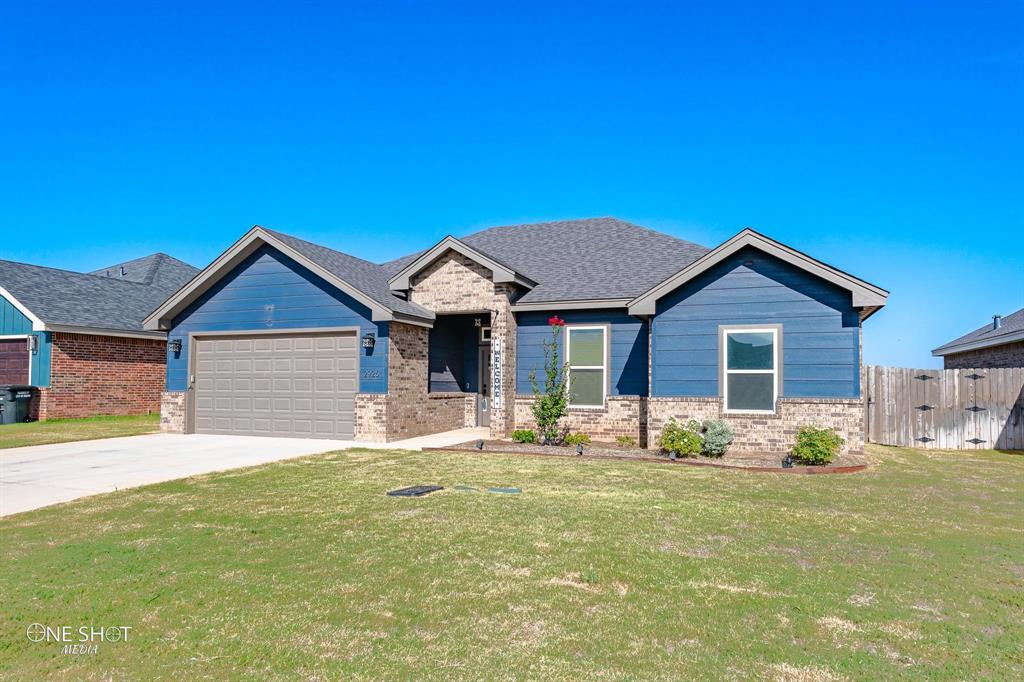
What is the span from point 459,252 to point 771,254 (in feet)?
24.7

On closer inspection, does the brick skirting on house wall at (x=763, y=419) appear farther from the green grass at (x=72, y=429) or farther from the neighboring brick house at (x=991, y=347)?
the green grass at (x=72, y=429)

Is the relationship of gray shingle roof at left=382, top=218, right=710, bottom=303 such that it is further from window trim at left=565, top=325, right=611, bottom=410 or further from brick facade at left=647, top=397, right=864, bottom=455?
brick facade at left=647, top=397, right=864, bottom=455

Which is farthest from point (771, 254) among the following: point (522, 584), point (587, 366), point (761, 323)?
point (522, 584)

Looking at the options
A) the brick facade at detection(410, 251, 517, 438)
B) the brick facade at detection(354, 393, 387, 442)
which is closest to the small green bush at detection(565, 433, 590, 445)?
the brick facade at detection(410, 251, 517, 438)

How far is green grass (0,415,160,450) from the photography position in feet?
51.6

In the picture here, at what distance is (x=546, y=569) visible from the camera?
208 inches

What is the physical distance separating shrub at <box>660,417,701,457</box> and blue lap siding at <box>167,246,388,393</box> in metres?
6.85

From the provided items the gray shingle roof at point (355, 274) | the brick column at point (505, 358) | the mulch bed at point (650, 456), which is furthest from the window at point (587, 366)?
the gray shingle roof at point (355, 274)

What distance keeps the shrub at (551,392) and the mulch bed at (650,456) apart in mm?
555

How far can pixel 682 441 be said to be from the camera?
12.4 m

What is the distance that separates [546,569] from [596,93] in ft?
51.3

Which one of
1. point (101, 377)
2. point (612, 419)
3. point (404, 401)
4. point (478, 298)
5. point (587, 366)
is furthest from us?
point (101, 377)

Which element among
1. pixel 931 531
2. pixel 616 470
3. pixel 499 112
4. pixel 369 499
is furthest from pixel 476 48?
pixel 931 531

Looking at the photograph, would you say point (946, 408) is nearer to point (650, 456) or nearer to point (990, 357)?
point (990, 357)
